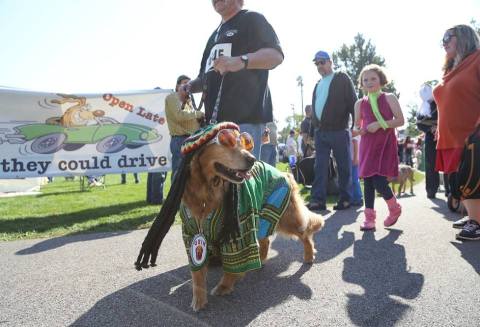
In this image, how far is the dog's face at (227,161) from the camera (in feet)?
6.98

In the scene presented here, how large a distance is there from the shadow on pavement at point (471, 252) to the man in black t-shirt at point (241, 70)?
1.86m

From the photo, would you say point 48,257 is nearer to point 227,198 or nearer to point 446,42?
point 227,198

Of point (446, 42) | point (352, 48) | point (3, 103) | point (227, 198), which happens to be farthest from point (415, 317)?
point (352, 48)

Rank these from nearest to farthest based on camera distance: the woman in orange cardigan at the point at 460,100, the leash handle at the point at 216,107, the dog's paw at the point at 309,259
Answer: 1. the leash handle at the point at 216,107
2. the dog's paw at the point at 309,259
3. the woman in orange cardigan at the point at 460,100

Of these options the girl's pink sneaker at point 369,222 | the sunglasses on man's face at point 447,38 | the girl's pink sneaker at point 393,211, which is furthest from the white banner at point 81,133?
the sunglasses on man's face at point 447,38

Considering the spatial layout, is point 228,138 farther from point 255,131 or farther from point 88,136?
point 88,136

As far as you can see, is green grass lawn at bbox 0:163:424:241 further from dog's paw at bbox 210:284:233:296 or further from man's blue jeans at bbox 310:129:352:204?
dog's paw at bbox 210:284:233:296

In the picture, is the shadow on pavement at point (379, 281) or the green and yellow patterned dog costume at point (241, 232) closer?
the shadow on pavement at point (379, 281)

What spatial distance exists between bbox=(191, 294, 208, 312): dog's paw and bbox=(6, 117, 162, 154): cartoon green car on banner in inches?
216

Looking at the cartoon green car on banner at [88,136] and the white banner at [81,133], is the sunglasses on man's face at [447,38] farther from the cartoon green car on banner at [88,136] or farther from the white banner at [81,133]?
the cartoon green car on banner at [88,136]

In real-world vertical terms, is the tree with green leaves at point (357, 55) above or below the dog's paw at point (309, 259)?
above

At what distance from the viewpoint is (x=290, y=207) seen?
9.73 feet

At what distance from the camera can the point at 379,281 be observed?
251cm

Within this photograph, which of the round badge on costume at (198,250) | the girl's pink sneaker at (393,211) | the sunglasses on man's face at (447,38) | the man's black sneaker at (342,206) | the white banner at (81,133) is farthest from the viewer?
the white banner at (81,133)
